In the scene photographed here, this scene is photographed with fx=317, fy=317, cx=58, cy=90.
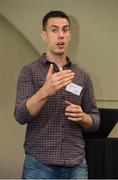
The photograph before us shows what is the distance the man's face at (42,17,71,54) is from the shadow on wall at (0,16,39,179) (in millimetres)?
682

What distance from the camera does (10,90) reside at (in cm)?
245

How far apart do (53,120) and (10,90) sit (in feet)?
3.09

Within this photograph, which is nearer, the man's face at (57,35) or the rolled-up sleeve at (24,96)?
the rolled-up sleeve at (24,96)

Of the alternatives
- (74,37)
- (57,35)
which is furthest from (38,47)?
(57,35)

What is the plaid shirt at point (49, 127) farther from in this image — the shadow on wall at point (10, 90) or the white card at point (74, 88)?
the shadow on wall at point (10, 90)

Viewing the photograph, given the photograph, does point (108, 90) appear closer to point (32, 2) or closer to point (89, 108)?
point (89, 108)

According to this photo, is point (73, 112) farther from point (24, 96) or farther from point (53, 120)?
point (24, 96)

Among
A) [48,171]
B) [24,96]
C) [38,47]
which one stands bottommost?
[48,171]

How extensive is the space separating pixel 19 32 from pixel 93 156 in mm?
1120

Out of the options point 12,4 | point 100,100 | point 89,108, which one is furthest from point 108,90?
point 12,4

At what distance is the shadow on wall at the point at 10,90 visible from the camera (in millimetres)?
2422

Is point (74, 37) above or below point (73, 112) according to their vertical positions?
above

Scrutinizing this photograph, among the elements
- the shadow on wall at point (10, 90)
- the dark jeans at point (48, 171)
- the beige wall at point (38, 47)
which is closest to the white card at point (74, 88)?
the dark jeans at point (48, 171)

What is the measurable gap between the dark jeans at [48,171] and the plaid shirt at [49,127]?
0.03 m
